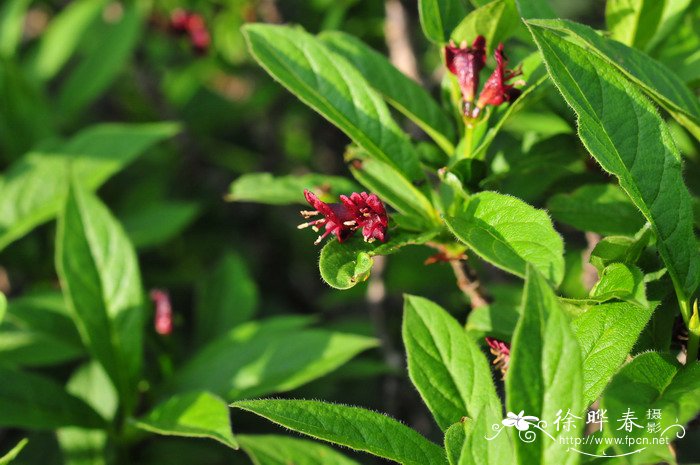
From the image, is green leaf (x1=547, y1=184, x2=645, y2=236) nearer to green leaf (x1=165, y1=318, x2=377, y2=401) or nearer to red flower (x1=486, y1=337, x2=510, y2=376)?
red flower (x1=486, y1=337, x2=510, y2=376)

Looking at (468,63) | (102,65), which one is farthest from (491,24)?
(102,65)

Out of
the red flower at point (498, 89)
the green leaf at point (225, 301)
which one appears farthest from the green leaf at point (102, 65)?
the red flower at point (498, 89)

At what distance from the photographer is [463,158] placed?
4.35 ft

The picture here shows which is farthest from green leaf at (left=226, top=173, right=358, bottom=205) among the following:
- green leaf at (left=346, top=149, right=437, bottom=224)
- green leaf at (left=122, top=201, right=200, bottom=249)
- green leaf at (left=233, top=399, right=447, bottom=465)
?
green leaf at (left=122, top=201, right=200, bottom=249)

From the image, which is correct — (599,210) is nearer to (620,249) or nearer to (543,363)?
(620,249)

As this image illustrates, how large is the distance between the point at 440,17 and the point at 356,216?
0.44 meters

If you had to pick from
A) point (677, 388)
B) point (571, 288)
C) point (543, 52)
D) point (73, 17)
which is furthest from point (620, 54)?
point (73, 17)

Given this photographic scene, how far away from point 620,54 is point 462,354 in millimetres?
540

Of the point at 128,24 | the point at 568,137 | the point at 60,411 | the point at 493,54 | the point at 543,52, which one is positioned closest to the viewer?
the point at 543,52

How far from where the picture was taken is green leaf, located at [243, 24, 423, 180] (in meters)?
1.37

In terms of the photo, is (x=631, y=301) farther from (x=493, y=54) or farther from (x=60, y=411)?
(x=60, y=411)

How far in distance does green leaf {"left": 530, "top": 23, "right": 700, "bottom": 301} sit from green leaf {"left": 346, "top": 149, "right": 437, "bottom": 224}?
0.36 m

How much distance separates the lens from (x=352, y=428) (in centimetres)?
115

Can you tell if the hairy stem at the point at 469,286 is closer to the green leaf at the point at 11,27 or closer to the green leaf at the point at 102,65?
the green leaf at the point at 102,65
